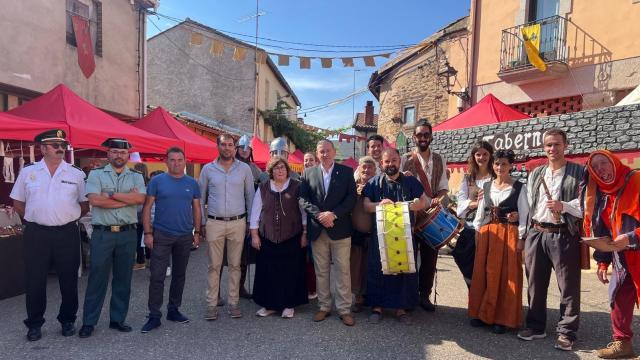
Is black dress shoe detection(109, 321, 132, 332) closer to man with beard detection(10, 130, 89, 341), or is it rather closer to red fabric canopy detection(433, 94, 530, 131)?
man with beard detection(10, 130, 89, 341)

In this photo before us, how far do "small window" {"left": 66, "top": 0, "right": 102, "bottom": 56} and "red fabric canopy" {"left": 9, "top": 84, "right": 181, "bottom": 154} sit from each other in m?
3.88

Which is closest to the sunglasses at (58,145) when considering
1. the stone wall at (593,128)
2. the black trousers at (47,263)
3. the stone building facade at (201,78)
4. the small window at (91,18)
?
the black trousers at (47,263)

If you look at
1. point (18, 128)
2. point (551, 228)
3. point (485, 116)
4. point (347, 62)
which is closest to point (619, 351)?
point (551, 228)

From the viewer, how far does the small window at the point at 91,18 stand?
9211 mm

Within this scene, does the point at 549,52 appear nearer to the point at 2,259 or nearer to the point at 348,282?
the point at 348,282

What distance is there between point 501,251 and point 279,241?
213cm

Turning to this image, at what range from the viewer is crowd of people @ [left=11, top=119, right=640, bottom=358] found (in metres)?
3.43

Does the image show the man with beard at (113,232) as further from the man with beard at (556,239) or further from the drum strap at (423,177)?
the man with beard at (556,239)

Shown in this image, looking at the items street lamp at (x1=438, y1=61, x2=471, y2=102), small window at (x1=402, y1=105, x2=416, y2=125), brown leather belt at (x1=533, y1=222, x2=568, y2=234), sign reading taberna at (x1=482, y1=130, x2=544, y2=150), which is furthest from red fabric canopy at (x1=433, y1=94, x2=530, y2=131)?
small window at (x1=402, y1=105, x2=416, y2=125)

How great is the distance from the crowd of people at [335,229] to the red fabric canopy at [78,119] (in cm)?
209

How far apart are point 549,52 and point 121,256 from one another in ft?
35.5

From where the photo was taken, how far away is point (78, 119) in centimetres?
589

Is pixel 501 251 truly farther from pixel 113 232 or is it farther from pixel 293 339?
pixel 113 232

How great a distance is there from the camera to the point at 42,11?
27.1 feet
